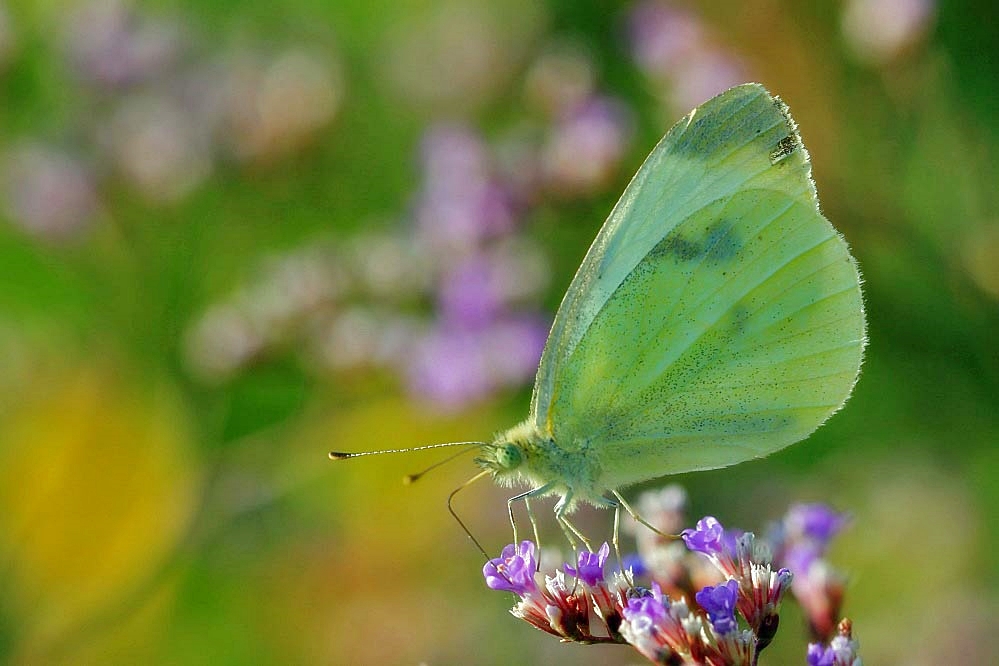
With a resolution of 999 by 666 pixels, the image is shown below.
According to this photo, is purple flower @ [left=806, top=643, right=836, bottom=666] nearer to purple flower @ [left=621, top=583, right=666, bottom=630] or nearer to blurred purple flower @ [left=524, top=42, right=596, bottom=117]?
purple flower @ [left=621, top=583, right=666, bottom=630]

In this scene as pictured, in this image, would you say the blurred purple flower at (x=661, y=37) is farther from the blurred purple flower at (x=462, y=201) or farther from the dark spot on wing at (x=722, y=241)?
the dark spot on wing at (x=722, y=241)

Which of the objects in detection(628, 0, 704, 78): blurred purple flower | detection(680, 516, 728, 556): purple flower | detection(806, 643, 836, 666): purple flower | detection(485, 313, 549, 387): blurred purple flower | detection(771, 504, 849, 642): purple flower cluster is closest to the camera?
detection(806, 643, 836, 666): purple flower

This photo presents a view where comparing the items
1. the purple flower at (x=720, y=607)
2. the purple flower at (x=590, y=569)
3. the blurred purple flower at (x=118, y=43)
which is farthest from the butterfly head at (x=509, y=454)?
the blurred purple flower at (x=118, y=43)

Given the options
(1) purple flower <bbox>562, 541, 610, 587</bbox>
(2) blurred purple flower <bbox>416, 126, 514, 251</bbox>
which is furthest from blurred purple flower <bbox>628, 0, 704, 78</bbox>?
(1) purple flower <bbox>562, 541, 610, 587</bbox>

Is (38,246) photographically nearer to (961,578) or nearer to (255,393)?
(255,393)

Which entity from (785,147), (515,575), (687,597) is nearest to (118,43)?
(785,147)
